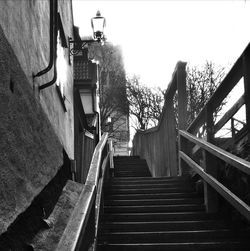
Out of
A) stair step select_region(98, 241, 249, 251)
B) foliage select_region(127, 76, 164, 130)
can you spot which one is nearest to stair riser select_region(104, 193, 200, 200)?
stair step select_region(98, 241, 249, 251)

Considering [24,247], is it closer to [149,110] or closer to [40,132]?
[40,132]

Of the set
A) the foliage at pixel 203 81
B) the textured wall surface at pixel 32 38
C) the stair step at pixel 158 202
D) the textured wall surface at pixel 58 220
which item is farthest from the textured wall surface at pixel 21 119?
the foliage at pixel 203 81

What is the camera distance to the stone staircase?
4512mm

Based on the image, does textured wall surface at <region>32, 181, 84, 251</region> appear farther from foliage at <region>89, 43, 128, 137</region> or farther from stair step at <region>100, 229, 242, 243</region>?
foliage at <region>89, 43, 128, 137</region>

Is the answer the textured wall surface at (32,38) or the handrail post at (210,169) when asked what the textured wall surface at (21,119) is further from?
the handrail post at (210,169)

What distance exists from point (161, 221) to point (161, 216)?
0.33ft

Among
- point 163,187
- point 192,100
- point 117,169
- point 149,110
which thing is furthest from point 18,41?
point 149,110

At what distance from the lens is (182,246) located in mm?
4445

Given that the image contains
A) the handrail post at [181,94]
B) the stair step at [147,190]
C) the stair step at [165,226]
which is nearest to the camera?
the stair step at [165,226]

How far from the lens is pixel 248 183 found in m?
4.52

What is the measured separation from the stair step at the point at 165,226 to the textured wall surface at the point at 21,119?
0.93 metres

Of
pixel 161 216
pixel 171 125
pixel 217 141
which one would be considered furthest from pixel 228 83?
pixel 171 125

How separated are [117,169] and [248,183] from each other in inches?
317

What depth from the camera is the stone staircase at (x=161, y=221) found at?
4.51 meters
